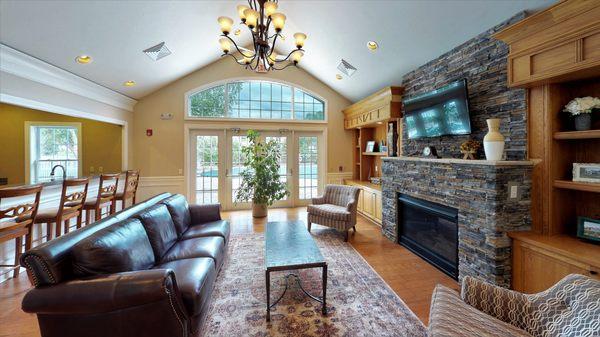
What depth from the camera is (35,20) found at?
272cm

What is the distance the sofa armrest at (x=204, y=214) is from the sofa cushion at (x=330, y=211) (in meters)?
1.65

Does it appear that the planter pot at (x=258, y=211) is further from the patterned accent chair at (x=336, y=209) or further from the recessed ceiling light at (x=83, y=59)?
the recessed ceiling light at (x=83, y=59)

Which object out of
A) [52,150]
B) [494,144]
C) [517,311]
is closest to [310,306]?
[517,311]

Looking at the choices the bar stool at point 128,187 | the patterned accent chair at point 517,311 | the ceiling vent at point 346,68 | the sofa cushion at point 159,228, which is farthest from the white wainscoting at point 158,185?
the patterned accent chair at point 517,311

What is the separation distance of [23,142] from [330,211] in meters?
6.45

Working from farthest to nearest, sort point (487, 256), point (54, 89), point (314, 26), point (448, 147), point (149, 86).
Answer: point (149, 86) < point (314, 26) < point (54, 89) < point (448, 147) < point (487, 256)

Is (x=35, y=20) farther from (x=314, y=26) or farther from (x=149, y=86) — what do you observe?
(x=314, y=26)

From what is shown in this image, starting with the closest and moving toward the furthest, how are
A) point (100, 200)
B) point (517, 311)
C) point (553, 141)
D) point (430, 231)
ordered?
1. point (517, 311)
2. point (553, 141)
3. point (430, 231)
4. point (100, 200)

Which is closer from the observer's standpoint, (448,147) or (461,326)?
(461,326)

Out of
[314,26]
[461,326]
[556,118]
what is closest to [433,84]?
[556,118]

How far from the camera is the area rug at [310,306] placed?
6.66 feet

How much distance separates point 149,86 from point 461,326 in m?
6.27

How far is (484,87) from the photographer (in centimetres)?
289

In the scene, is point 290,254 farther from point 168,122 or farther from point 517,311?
point 168,122
